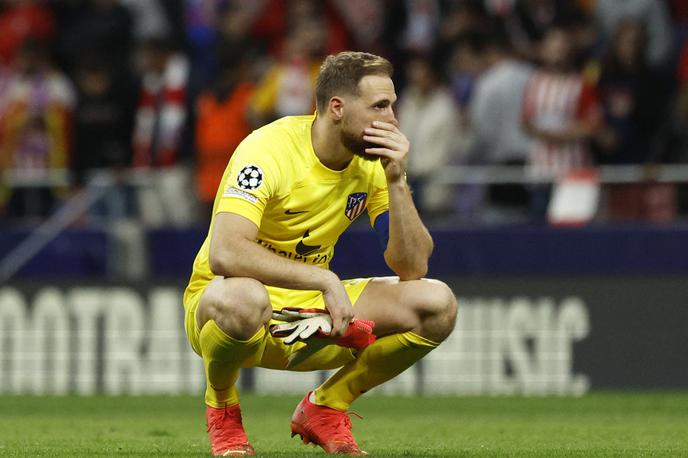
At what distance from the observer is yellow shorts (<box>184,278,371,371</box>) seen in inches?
271

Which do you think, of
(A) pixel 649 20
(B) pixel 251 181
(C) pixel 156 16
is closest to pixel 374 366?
(B) pixel 251 181

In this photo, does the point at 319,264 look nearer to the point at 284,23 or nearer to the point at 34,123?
the point at 34,123

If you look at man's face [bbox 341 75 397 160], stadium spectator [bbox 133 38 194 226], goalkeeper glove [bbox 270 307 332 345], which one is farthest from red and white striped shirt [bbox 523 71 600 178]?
goalkeeper glove [bbox 270 307 332 345]

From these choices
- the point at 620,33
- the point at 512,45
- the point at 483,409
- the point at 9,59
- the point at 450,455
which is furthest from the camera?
the point at 9,59

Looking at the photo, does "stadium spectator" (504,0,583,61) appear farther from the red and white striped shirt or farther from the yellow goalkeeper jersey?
the yellow goalkeeper jersey

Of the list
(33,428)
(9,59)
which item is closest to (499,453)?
(33,428)

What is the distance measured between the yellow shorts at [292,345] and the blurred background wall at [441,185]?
528cm

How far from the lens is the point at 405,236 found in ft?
22.4

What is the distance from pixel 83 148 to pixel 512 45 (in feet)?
13.6

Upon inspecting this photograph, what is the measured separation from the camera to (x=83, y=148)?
14977 millimetres

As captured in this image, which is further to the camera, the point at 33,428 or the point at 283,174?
the point at 33,428

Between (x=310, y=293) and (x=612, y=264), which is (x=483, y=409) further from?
(x=310, y=293)

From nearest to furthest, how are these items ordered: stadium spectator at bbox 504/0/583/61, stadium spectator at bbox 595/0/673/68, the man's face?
the man's face < stadium spectator at bbox 595/0/673/68 < stadium spectator at bbox 504/0/583/61

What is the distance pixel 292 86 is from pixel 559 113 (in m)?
2.28
